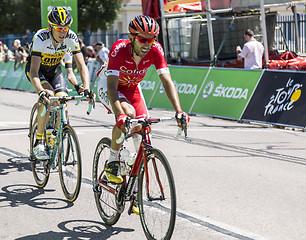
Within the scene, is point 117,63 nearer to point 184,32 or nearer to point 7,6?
point 184,32

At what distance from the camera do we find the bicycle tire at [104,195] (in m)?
5.73

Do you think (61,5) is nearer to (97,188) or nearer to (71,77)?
(71,77)

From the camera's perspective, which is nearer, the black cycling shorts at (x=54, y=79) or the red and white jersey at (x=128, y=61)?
the red and white jersey at (x=128, y=61)

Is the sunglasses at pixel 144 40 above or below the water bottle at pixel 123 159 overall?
above

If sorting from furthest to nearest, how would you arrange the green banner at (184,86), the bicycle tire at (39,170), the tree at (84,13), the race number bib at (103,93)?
the tree at (84,13)
the green banner at (184,86)
the bicycle tire at (39,170)
the race number bib at (103,93)

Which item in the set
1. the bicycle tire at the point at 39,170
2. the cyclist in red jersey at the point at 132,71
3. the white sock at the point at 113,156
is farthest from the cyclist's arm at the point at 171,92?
the bicycle tire at the point at 39,170

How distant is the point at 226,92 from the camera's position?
14.2 metres

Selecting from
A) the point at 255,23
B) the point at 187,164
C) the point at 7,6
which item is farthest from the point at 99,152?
the point at 7,6

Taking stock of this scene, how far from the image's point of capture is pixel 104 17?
44312 mm

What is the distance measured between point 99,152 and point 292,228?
203 centimetres

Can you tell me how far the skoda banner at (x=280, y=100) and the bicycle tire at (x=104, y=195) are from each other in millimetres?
7054

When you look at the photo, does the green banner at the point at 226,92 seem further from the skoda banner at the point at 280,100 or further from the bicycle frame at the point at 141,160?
the bicycle frame at the point at 141,160

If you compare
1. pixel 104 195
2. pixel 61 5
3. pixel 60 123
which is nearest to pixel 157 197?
pixel 104 195

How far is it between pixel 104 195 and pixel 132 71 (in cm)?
126
